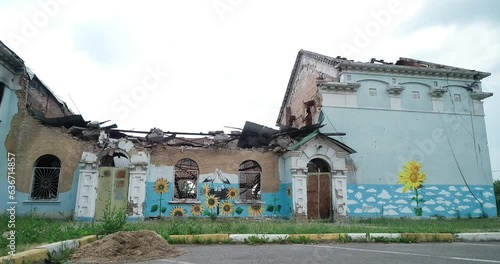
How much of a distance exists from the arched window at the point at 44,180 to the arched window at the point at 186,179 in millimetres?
5089

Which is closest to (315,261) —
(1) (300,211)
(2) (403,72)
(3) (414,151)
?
(1) (300,211)

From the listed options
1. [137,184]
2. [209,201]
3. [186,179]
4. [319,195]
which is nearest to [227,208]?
[209,201]

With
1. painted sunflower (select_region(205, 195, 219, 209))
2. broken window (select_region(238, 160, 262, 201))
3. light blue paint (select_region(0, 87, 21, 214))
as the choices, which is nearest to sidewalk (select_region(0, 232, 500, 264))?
painted sunflower (select_region(205, 195, 219, 209))

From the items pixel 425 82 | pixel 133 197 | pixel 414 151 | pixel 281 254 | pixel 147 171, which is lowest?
pixel 281 254

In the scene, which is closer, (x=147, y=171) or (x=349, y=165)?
(x=147, y=171)

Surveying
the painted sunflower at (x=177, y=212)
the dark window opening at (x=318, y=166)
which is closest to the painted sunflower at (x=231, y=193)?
the painted sunflower at (x=177, y=212)

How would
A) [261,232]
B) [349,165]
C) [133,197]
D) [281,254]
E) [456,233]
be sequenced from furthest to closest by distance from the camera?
[349,165] → [133,197] → [456,233] → [261,232] → [281,254]

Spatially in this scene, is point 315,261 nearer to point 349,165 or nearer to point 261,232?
point 261,232

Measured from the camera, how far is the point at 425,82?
766 inches

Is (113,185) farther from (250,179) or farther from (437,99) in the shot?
(437,99)

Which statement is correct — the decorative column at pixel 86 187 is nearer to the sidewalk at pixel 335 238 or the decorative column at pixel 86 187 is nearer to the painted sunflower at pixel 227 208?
the painted sunflower at pixel 227 208

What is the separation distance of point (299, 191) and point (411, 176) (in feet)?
21.8

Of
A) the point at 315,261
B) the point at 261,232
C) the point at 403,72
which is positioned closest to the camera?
the point at 315,261

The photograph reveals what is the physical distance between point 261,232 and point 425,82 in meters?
15.5
